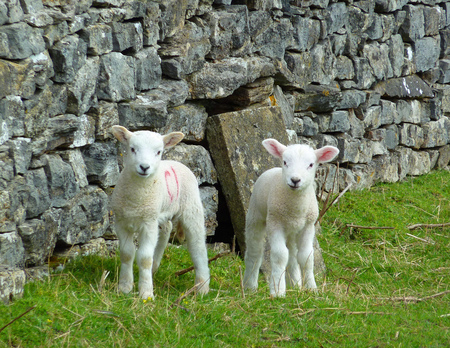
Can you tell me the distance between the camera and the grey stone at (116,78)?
5.77 m

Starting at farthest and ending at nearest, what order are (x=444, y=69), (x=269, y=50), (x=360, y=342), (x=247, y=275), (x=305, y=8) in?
1. (x=444, y=69)
2. (x=305, y=8)
3. (x=269, y=50)
4. (x=247, y=275)
5. (x=360, y=342)

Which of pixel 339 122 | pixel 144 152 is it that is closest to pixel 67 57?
pixel 144 152

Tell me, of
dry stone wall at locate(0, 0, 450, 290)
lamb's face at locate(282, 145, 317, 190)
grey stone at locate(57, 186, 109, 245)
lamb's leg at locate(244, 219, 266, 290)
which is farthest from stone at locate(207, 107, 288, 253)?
lamb's face at locate(282, 145, 317, 190)

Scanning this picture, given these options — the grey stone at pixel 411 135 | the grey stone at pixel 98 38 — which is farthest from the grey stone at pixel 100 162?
the grey stone at pixel 411 135

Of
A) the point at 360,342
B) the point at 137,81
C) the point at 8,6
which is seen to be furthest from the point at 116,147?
the point at 360,342

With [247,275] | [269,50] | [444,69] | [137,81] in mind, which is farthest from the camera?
[444,69]

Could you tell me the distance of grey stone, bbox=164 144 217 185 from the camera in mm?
6967

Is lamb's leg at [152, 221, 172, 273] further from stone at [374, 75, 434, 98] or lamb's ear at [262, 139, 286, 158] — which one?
stone at [374, 75, 434, 98]

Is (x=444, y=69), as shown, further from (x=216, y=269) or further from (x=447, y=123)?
(x=216, y=269)

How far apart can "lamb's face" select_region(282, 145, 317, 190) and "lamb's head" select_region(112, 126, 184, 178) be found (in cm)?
102

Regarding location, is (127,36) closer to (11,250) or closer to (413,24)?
(11,250)

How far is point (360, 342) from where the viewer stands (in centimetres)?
440

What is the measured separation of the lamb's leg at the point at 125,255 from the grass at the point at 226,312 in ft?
0.27

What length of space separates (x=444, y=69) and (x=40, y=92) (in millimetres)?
10008
